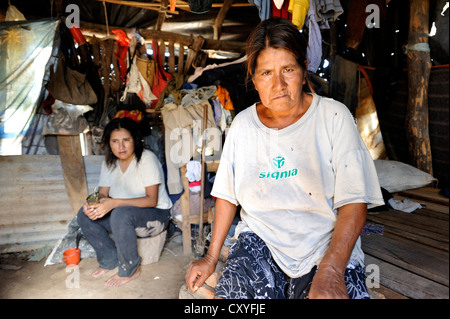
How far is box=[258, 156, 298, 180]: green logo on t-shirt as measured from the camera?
4.47ft

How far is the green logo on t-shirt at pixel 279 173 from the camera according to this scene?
4.47 ft

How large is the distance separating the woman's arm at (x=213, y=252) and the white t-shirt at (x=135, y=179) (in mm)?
1710

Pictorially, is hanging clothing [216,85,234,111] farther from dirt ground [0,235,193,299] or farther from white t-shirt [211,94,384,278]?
white t-shirt [211,94,384,278]

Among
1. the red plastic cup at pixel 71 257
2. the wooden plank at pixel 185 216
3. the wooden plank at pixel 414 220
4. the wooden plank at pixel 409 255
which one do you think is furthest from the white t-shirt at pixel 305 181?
the red plastic cup at pixel 71 257

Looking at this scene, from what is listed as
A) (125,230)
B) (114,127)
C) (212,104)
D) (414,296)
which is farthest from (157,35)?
(414,296)

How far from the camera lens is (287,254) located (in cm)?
131

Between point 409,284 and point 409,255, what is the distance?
339 millimetres

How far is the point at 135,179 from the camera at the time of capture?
10.4 feet

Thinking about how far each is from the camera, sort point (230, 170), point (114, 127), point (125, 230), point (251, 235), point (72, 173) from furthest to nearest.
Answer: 1. point (72, 173)
2. point (114, 127)
3. point (125, 230)
4. point (230, 170)
5. point (251, 235)

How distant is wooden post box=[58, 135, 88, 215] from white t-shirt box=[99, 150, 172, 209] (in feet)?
2.21

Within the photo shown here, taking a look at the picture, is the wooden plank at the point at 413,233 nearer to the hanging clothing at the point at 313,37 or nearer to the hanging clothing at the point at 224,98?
the hanging clothing at the point at 313,37

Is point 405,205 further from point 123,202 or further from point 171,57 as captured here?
point 171,57

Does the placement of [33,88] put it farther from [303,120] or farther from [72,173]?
[303,120]

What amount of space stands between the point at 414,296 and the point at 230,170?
1.18m
